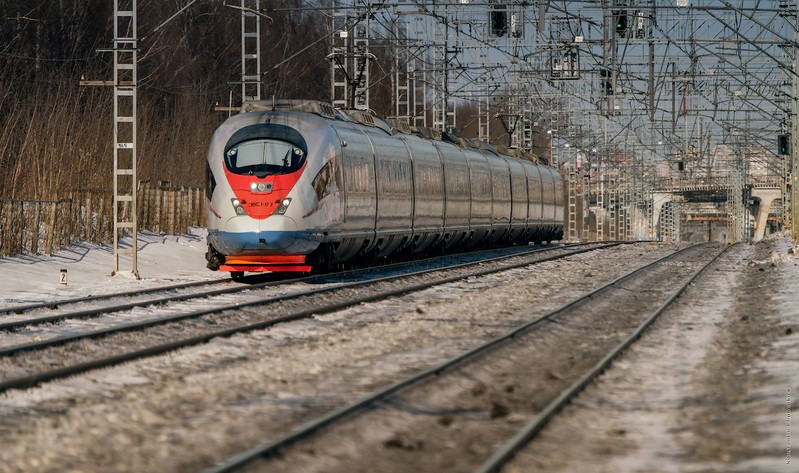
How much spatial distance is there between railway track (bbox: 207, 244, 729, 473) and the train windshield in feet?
25.1

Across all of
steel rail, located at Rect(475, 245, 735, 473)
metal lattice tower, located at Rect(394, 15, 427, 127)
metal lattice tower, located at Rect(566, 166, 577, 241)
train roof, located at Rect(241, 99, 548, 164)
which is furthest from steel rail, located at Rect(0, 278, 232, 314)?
metal lattice tower, located at Rect(566, 166, 577, 241)

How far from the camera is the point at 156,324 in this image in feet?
51.8

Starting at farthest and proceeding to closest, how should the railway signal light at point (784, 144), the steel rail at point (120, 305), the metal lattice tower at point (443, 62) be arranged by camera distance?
the metal lattice tower at point (443, 62) < the railway signal light at point (784, 144) < the steel rail at point (120, 305)

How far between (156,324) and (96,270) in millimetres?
11792

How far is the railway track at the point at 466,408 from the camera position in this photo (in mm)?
8047

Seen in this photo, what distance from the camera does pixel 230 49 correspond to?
84.7 meters

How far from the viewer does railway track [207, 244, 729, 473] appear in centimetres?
805

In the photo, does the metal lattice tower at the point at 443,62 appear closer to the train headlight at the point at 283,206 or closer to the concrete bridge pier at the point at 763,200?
the train headlight at the point at 283,206

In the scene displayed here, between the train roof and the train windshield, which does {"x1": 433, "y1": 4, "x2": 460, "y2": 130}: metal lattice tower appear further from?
the train windshield

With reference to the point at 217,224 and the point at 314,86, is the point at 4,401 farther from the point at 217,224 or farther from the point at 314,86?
the point at 314,86

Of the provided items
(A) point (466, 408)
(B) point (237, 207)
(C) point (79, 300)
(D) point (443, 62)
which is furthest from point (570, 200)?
(A) point (466, 408)

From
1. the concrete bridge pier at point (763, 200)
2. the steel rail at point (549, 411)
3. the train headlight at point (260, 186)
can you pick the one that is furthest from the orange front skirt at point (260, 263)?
the concrete bridge pier at point (763, 200)

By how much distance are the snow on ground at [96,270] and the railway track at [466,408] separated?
855 cm

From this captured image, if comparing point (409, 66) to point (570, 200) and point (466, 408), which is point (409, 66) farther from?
point (466, 408)
